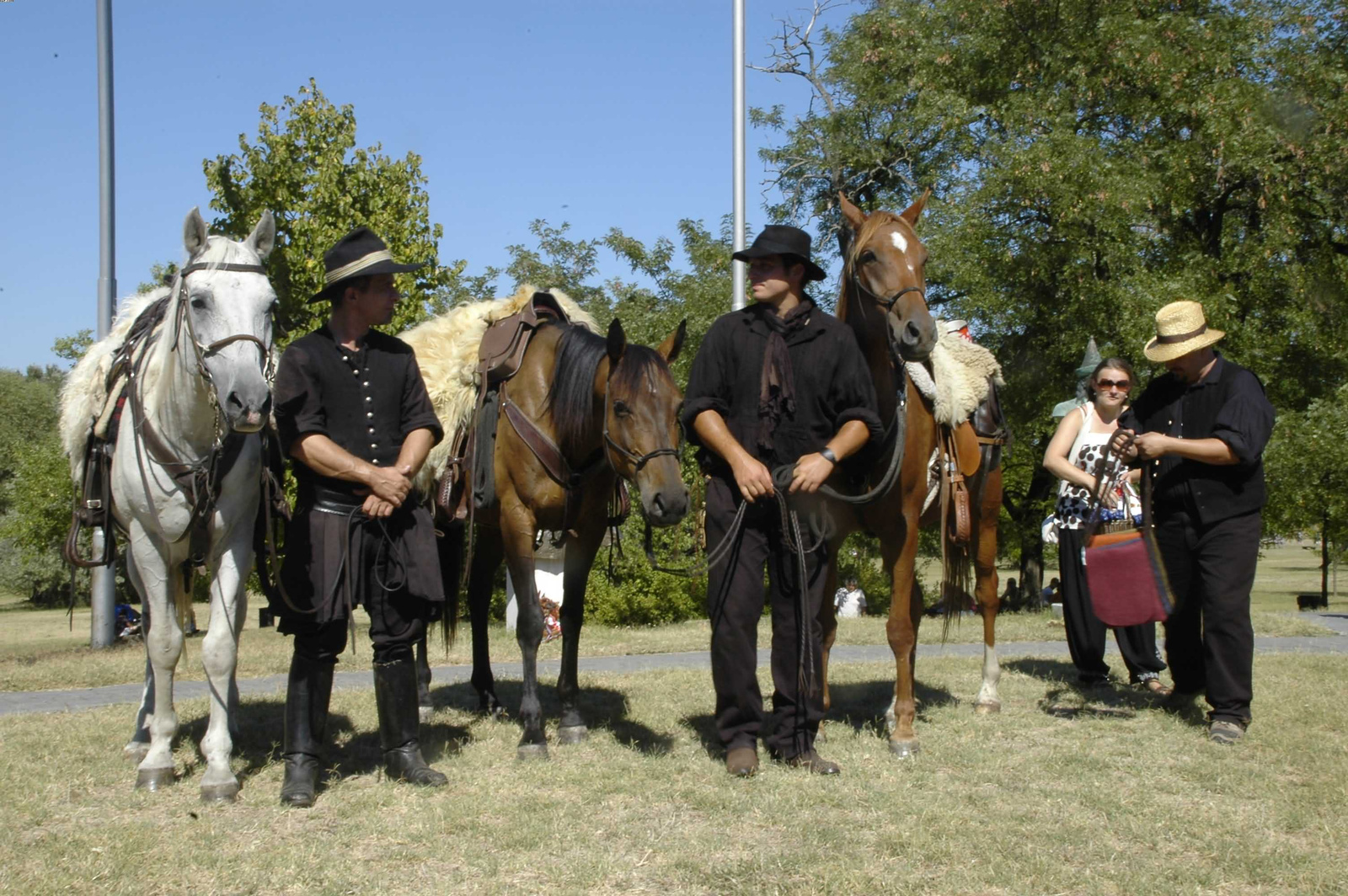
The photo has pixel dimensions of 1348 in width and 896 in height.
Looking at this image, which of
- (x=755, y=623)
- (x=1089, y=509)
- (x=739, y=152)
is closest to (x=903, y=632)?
(x=755, y=623)

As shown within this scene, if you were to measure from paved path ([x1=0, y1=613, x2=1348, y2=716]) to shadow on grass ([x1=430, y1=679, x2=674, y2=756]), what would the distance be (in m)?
0.55

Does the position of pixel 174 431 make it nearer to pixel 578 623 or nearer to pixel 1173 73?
pixel 578 623

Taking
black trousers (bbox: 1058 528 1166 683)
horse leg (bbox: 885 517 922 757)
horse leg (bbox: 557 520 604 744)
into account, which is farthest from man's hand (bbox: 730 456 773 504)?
black trousers (bbox: 1058 528 1166 683)

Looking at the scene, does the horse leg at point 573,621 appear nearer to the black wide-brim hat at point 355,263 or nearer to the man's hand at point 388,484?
the man's hand at point 388,484

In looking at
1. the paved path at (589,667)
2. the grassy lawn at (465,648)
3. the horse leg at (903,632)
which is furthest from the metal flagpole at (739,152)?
the horse leg at (903,632)

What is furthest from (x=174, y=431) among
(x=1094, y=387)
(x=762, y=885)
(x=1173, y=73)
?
(x=1173, y=73)

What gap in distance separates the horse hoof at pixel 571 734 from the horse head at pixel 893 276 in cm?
271

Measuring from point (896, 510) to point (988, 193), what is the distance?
41.4 ft

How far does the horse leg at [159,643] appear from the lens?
5.27 m

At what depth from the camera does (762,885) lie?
3.82m

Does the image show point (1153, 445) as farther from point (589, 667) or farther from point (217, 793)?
point (589, 667)

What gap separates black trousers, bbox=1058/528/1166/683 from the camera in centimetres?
793

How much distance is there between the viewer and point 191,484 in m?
5.20

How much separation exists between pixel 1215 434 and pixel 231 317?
503 cm
